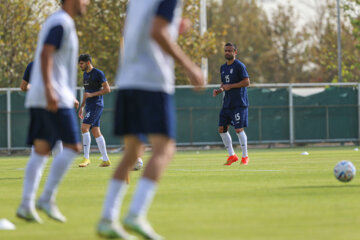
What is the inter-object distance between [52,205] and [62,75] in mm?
1169

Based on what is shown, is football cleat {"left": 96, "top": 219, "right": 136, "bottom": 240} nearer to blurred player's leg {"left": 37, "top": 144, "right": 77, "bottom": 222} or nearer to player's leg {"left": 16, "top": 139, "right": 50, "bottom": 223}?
blurred player's leg {"left": 37, "top": 144, "right": 77, "bottom": 222}

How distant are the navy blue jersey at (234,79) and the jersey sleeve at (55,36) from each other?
9.74 meters

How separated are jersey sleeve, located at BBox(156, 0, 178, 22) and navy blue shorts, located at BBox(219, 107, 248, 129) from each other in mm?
11320

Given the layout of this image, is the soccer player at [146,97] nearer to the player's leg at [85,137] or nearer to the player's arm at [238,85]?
the player's arm at [238,85]

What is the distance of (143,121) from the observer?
259 inches

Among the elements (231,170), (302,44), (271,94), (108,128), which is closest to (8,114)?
(108,128)

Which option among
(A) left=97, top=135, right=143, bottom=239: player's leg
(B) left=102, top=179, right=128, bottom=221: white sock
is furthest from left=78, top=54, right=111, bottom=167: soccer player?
(B) left=102, top=179, right=128, bottom=221: white sock

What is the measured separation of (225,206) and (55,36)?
104 inches

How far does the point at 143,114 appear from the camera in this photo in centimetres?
655

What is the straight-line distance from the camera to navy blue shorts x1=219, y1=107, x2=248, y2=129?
58.0 ft

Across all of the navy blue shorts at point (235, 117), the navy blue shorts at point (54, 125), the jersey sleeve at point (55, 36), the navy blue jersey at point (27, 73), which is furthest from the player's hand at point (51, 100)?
the navy blue shorts at point (235, 117)

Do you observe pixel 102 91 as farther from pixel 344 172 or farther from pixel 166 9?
pixel 166 9

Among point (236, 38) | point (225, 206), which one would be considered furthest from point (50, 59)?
point (236, 38)

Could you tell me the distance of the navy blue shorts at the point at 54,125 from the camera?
309 inches
